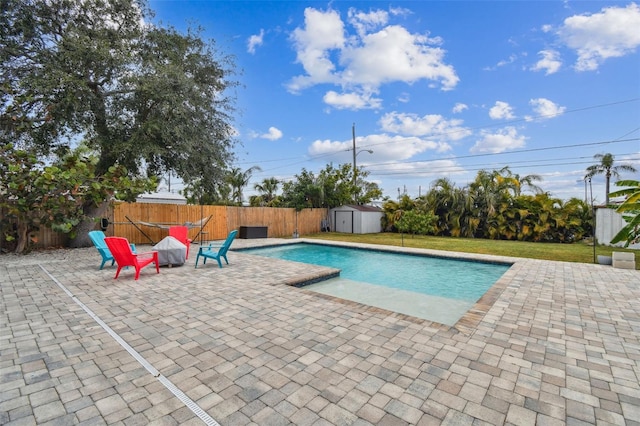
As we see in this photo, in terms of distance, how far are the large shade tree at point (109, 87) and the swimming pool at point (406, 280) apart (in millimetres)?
5287

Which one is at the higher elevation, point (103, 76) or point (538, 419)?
point (103, 76)

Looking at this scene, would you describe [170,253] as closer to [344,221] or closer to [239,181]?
[344,221]

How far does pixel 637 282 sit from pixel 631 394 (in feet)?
19.2

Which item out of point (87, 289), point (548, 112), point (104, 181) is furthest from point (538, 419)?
point (548, 112)

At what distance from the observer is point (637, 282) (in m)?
6.48

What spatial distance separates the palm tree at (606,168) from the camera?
27094mm

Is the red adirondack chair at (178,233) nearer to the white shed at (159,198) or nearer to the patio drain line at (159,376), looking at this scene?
the patio drain line at (159,376)

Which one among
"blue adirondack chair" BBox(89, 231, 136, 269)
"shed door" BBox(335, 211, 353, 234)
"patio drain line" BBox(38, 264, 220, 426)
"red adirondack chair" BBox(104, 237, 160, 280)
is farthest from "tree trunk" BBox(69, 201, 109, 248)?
"shed door" BBox(335, 211, 353, 234)

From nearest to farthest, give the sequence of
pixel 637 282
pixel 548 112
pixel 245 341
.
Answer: pixel 245 341
pixel 637 282
pixel 548 112

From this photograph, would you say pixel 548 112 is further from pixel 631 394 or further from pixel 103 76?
pixel 103 76

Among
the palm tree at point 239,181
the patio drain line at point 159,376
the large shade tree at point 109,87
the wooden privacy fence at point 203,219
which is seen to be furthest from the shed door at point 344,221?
the patio drain line at point 159,376

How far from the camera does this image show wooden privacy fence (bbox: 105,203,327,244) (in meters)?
12.4

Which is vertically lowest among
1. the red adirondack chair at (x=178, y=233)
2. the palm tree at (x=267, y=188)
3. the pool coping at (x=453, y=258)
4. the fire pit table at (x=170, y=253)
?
the pool coping at (x=453, y=258)

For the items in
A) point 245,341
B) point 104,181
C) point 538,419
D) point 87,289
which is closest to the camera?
point 538,419
